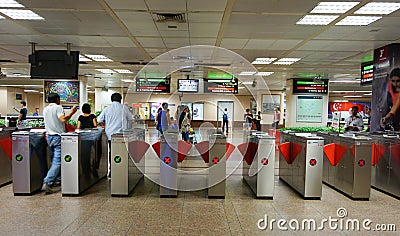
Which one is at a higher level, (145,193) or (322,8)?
(322,8)

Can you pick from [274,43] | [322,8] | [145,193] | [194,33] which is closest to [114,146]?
[145,193]

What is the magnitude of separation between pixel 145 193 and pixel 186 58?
4701 millimetres

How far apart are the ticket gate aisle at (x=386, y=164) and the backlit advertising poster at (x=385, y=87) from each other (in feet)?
3.22

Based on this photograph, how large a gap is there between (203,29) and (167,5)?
131cm

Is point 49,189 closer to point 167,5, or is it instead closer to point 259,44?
point 167,5

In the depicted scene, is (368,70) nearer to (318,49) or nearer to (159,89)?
(318,49)

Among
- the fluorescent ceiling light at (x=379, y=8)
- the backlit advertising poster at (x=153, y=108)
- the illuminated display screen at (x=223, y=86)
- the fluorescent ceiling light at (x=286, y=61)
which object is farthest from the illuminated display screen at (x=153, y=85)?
the backlit advertising poster at (x=153, y=108)

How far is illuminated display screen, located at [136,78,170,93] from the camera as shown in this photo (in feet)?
35.2

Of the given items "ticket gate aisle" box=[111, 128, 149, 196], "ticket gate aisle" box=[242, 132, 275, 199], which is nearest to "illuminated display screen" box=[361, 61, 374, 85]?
"ticket gate aisle" box=[242, 132, 275, 199]

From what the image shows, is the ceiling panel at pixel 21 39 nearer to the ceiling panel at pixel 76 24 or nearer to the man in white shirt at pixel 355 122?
the ceiling panel at pixel 76 24

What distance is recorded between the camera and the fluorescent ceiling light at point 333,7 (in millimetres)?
3994

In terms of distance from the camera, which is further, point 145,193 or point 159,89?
point 159,89

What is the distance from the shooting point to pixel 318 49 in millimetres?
6895

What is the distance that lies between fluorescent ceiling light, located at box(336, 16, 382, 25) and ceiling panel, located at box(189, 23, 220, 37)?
1913mm
